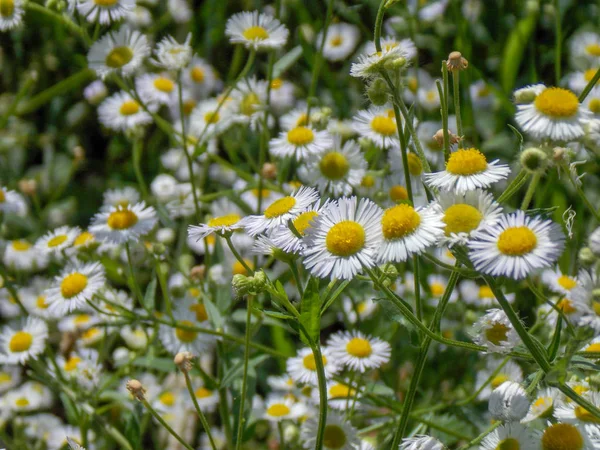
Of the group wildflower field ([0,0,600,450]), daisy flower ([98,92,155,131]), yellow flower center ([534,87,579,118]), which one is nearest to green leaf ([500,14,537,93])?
wildflower field ([0,0,600,450])

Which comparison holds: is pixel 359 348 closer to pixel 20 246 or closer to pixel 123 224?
pixel 123 224

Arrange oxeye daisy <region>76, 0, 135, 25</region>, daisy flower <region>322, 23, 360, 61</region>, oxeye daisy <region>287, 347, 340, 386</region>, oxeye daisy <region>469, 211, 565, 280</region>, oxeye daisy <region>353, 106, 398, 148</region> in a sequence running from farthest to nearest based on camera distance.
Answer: daisy flower <region>322, 23, 360, 61</region> < oxeye daisy <region>76, 0, 135, 25</region> < oxeye daisy <region>353, 106, 398, 148</region> < oxeye daisy <region>287, 347, 340, 386</region> < oxeye daisy <region>469, 211, 565, 280</region>

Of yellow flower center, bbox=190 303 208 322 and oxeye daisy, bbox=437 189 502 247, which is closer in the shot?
oxeye daisy, bbox=437 189 502 247

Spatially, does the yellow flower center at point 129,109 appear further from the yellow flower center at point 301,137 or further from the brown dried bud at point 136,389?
the brown dried bud at point 136,389

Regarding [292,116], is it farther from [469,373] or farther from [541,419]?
[541,419]

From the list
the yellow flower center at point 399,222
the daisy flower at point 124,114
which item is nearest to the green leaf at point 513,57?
the daisy flower at point 124,114

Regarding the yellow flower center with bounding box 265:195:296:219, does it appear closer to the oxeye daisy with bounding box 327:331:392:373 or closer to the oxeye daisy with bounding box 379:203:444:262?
the oxeye daisy with bounding box 379:203:444:262

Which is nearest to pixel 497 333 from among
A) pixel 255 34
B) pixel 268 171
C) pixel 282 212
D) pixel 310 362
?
pixel 282 212

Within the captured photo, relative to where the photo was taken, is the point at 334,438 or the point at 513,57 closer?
the point at 334,438
